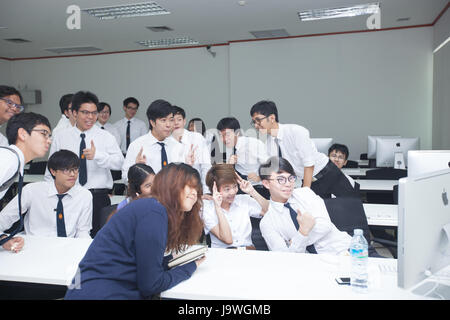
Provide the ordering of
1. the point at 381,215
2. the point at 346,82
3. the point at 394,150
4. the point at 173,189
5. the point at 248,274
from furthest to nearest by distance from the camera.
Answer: the point at 346,82
the point at 394,150
the point at 381,215
the point at 248,274
the point at 173,189

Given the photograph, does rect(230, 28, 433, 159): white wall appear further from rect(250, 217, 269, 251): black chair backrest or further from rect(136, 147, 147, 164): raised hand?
rect(250, 217, 269, 251): black chair backrest

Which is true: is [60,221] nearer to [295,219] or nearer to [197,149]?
[197,149]

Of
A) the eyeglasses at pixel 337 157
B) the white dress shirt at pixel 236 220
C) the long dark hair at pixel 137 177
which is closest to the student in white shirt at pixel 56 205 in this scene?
→ the long dark hair at pixel 137 177

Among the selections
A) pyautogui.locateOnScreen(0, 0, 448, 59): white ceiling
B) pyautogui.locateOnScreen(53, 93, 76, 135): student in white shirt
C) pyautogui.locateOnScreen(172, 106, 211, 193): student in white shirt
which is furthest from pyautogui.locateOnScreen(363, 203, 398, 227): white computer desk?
pyautogui.locateOnScreen(0, 0, 448, 59): white ceiling

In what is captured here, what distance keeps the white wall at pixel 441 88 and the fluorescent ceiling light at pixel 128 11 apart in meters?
3.85

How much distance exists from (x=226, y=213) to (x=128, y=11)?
12.4 ft

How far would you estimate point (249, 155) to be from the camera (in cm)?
373

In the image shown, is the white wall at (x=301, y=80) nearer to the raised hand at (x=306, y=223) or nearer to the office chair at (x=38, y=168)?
the office chair at (x=38, y=168)

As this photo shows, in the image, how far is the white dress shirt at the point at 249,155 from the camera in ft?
12.2

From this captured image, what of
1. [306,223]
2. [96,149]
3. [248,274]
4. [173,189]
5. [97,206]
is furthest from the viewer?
[96,149]

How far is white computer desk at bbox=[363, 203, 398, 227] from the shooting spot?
8.77ft

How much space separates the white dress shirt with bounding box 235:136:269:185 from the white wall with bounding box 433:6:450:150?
2999mm

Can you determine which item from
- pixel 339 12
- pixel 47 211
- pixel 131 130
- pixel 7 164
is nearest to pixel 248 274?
pixel 7 164
